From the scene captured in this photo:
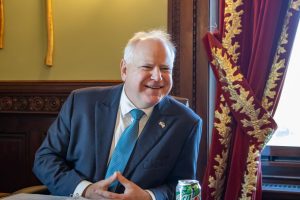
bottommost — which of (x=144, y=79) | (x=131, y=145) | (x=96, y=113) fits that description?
(x=131, y=145)

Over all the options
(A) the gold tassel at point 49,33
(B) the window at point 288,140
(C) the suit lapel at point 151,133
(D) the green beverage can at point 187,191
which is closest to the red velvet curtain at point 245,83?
(B) the window at point 288,140

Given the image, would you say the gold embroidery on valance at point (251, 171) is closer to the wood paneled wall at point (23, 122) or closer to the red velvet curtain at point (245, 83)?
the red velvet curtain at point (245, 83)

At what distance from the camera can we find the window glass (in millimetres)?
2439

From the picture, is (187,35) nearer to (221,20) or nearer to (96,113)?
(221,20)

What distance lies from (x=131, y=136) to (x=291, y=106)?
113 centimetres

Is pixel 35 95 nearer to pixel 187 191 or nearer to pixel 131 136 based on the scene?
pixel 131 136

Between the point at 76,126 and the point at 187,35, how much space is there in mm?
975

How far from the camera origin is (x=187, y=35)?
2.49m

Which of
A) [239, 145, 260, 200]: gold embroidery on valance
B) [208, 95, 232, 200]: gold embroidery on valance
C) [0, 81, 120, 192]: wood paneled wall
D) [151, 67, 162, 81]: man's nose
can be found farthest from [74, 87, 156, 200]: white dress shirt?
[0, 81, 120, 192]: wood paneled wall

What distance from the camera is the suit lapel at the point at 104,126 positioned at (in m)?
1.78

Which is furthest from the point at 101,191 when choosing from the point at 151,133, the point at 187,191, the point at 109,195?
the point at 187,191

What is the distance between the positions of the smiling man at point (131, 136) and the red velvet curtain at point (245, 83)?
1.28 ft

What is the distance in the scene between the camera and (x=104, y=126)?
1844 mm

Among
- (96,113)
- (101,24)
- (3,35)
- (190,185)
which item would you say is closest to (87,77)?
(101,24)
